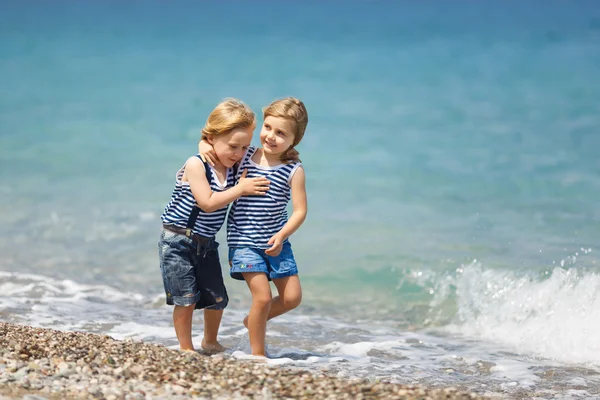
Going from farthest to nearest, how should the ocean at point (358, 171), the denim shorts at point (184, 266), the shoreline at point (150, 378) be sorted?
the ocean at point (358, 171), the denim shorts at point (184, 266), the shoreline at point (150, 378)

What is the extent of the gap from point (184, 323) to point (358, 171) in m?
8.52

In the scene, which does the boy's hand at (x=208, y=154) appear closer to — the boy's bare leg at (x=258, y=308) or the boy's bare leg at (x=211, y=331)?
the boy's bare leg at (x=258, y=308)

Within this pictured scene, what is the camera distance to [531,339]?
6551 millimetres

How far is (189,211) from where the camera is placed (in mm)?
4898

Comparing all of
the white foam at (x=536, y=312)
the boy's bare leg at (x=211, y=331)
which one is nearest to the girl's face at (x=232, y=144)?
the boy's bare leg at (x=211, y=331)

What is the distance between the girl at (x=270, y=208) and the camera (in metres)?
4.79

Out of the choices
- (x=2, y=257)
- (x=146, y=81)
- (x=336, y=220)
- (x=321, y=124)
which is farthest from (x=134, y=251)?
(x=146, y=81)

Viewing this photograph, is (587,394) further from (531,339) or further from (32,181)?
(32,181)

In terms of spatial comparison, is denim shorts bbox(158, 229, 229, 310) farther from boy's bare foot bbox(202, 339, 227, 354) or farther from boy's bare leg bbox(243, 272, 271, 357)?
boy's bare foot bbox(202, 339, 227, 354)

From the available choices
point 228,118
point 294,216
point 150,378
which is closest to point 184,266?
point 294,216

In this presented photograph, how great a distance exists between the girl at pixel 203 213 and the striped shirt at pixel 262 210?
0.21 ft

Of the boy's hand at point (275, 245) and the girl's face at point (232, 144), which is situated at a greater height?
the girl's face at point (232, 144)

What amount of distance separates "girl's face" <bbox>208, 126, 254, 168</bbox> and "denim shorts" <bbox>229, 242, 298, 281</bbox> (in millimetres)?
523

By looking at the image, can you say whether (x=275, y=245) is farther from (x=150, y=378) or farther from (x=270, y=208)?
(x=150, y=378)
